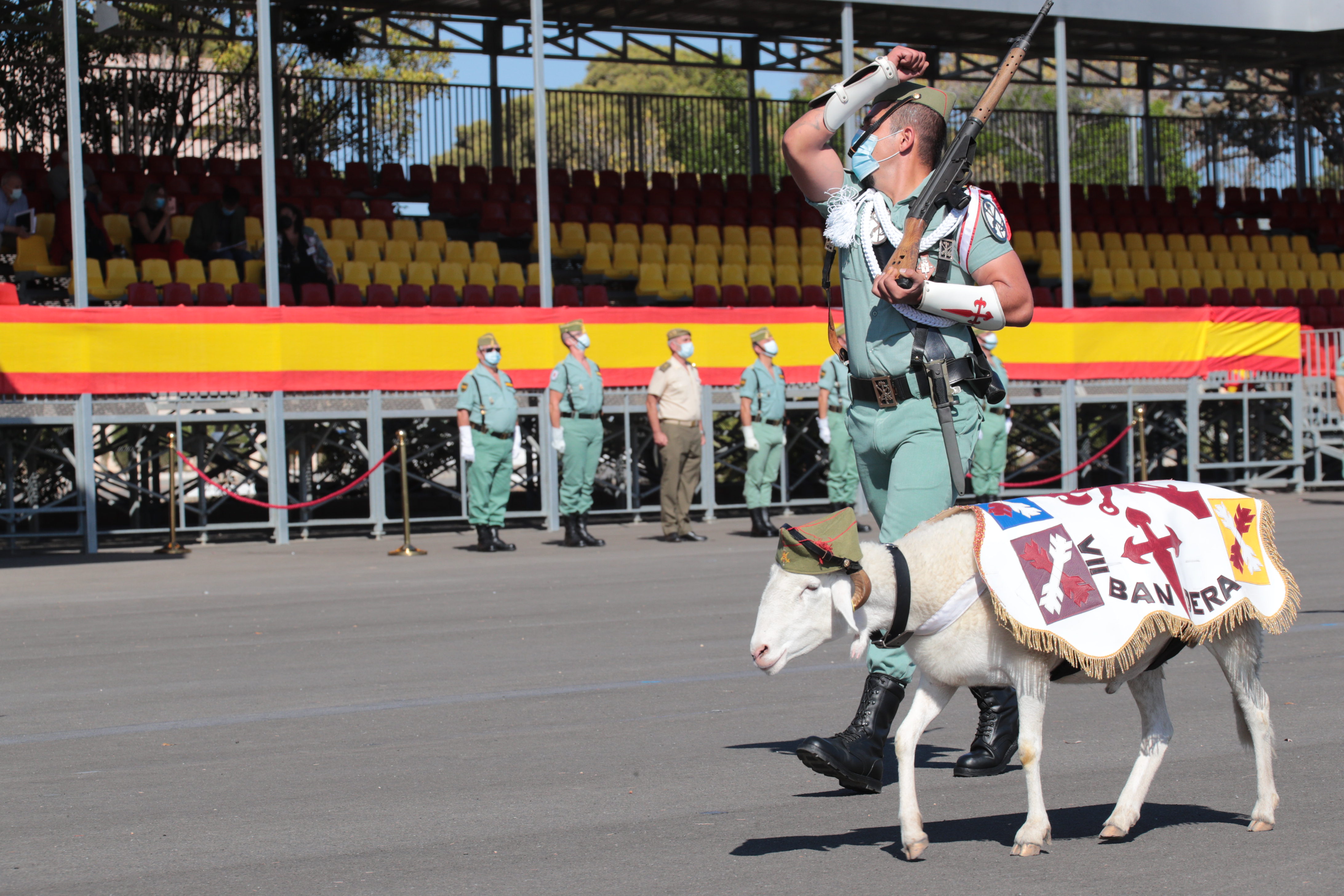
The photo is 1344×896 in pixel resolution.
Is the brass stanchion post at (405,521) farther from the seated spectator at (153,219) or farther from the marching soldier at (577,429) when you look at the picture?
the seated spectator at (153,219)

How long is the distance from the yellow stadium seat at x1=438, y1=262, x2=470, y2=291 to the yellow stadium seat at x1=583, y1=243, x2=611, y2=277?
2479 mm

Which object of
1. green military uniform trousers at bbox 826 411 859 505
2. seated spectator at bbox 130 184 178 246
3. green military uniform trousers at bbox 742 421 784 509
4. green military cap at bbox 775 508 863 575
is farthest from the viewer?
seated spectator at bbox 130 184 178 246

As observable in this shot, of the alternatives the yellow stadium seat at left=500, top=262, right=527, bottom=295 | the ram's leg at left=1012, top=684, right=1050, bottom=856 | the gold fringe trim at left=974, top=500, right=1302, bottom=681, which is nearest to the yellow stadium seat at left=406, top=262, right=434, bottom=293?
the yellow stadium seat at left=500, top=262, right=527, bottom=295

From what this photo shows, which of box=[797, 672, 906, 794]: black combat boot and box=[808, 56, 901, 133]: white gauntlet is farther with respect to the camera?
box=[808, 56, 901, 133]: white gauntlet

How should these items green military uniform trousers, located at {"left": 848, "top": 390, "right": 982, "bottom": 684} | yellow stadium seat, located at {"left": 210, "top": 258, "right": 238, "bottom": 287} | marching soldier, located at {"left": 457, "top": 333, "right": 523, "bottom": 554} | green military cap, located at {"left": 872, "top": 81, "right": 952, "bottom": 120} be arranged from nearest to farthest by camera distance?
green military uniform trousers, located at {"left": 848, "top": 390, "right": 982, "bottom": 684}, green military cap, located at {"left": 872, "top": 81, "right": 952, "bottom": 120}, marching soldier, located at {"left": 457, "top": 333, "right": 523, "bottom": 554}, yellow stadium seat, located at {"left": 210, "top": 258, "right": 238, "bottom": 287}

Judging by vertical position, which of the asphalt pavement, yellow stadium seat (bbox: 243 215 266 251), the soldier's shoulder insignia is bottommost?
the asphalt pavement

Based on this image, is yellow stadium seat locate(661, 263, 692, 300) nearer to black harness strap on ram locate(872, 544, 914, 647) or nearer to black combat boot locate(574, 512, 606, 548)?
black combat boot locate(574, 512, 606, 548)

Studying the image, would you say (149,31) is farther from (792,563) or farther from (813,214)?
(792,563)

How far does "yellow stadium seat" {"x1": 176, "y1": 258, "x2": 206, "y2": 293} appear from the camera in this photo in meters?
17.4

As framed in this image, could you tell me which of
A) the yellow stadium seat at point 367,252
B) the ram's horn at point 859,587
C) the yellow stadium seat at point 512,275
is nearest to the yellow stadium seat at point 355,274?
the yellow stadium seat at point 367,252

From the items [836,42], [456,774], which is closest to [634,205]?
[836,42]

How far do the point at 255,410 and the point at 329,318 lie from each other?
1.27m

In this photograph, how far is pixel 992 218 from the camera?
5.09m

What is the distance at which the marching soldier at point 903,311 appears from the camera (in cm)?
493
